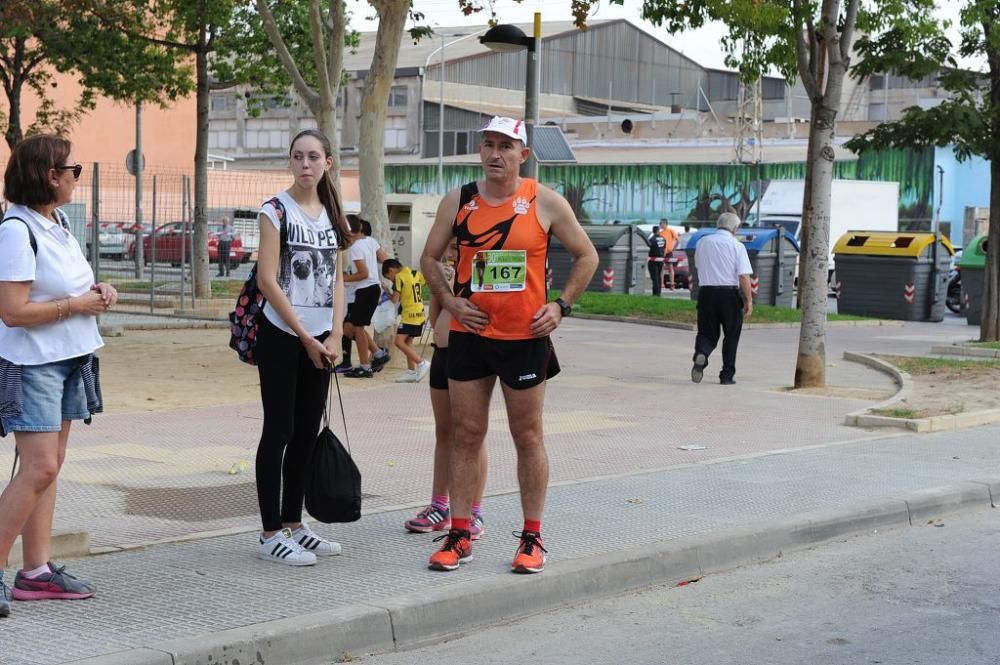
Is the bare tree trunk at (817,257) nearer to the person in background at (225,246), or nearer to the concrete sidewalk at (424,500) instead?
the concrete sidewalk at (424,500)

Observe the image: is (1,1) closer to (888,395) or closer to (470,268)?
(888,395)

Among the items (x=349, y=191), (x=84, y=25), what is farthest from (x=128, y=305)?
(x=349, y=191)

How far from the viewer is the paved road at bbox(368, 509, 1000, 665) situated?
570 cm

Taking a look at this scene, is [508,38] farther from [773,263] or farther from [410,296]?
[773,263]

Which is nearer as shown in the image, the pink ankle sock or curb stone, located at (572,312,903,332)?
the pink ankle sock

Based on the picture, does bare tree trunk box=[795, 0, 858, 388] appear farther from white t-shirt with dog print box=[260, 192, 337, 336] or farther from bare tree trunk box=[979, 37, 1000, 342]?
white t-shirt with dog print box=[260, 192, 337, 336]

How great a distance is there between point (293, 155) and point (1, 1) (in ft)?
65.8

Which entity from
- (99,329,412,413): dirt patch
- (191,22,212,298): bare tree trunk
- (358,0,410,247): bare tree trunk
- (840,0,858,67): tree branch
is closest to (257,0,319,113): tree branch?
(358,0,410,247): bare tree trunk

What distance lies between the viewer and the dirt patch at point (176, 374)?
13.1 m

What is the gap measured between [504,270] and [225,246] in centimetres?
2625

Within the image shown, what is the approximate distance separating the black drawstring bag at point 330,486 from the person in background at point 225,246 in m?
25.3

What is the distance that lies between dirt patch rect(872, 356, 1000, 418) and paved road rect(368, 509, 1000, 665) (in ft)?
17.1

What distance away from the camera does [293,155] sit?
664 centimetres

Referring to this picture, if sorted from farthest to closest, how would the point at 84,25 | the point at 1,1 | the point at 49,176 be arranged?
the point at 84,25 → the point at 1,1 → the point at 49,176
